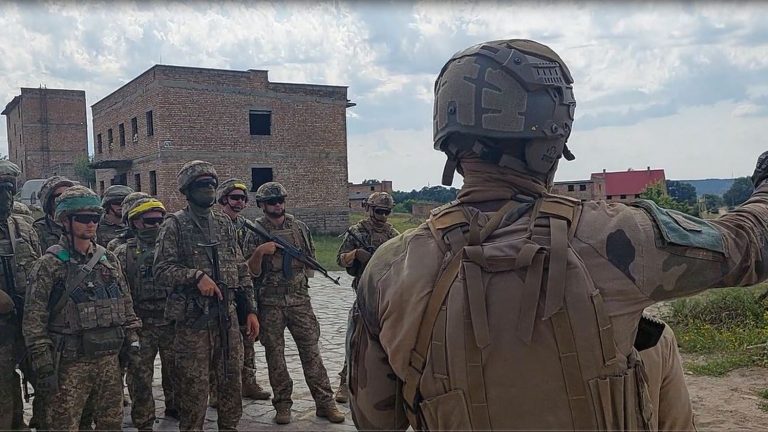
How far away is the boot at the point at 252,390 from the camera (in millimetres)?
6742

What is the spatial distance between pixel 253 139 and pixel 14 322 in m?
22.3

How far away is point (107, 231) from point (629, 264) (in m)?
6.44

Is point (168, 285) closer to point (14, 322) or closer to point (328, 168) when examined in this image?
point (14, 322)

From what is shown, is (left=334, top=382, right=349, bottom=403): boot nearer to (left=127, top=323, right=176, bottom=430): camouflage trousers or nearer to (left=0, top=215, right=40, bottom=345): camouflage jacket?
(left=127, top=323, right=176, bottom=430): camouflage trousers

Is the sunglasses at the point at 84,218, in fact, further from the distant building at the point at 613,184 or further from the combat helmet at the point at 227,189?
the distant building at the point at 613,184

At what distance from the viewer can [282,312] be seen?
626 cm

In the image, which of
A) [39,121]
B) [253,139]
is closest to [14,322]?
[253,139]

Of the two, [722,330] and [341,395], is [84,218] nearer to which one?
[341,395]

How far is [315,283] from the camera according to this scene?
15789mm

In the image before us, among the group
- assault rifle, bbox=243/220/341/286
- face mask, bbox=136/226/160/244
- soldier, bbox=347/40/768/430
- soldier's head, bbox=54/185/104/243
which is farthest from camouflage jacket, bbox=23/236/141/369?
soldier, bbox=347/40/768/430

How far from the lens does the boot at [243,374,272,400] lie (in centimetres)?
674

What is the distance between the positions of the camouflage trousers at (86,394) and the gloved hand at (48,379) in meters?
0.05

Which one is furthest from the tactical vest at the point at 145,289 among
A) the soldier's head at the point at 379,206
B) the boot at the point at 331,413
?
the soldier's head at the point at 379,206

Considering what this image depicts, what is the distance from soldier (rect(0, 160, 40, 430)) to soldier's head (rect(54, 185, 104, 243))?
2.72 feet
